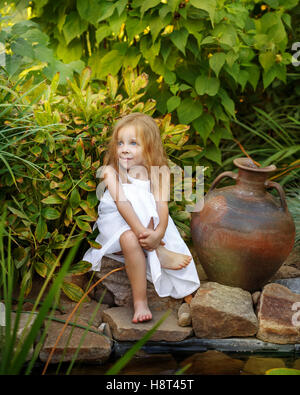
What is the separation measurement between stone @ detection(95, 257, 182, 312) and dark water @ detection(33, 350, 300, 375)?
0.32 meters

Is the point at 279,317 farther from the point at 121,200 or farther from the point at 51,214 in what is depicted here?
the point at 51,214

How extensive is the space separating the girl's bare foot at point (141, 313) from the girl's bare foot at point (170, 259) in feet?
0.84

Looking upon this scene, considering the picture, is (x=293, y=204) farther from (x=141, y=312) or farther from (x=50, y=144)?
(x=50, y=144)

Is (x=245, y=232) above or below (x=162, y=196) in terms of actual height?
below

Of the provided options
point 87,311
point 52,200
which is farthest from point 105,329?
point 52,200

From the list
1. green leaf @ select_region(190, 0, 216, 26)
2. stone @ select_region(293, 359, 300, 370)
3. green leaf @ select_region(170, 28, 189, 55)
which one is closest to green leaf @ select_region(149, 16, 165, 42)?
green leaf @ select_region(170, 28, 189, 55)

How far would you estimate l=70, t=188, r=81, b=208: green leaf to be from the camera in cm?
242

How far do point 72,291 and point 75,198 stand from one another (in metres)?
0.51

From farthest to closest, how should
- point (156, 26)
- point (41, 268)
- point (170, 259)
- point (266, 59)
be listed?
point (266, 59)
point (156, 26)
point (170, 259)
point (41, 268)

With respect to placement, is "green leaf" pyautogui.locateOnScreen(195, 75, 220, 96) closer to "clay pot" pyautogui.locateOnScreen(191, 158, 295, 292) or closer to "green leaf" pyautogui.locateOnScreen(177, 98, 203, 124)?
"green leaf" pyautogui.locateOnScreen(177, 98, 203, 124)

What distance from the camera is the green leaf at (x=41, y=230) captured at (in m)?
2.33

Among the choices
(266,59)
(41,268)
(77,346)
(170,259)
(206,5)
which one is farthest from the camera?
(266,59)

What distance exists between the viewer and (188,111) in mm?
3135
